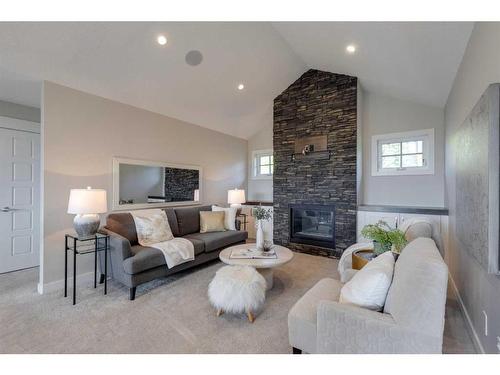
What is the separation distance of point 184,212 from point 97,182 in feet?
4.33

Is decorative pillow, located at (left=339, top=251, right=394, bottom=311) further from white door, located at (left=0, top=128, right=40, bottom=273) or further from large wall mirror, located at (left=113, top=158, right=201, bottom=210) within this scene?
white door, located at (left=0, top=128, right=40, bottom=273)

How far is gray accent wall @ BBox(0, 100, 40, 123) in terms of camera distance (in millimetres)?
3307

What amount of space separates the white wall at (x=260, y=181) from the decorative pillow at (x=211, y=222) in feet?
5.94

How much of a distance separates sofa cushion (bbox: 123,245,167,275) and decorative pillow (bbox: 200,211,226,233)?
47.0 inches

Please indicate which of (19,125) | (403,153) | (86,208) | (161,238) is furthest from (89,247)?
(403,153)

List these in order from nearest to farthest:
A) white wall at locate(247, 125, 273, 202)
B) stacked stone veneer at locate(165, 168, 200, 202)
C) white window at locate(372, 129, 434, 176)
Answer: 1. white window at locate(372, 129, 434, 176)
2. stacked stone veneer at locate(165, 168, 200, 202)
3. white wall at locate(247, 125, 273, 202)

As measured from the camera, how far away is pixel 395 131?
4145 millimetres

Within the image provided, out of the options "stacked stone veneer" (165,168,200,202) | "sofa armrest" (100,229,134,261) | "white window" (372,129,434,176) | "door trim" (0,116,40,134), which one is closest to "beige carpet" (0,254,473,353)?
"sofa armrest" (100,229,134,261)

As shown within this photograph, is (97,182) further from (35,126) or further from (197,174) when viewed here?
(197,174)

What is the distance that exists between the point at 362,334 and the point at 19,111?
4791 mm

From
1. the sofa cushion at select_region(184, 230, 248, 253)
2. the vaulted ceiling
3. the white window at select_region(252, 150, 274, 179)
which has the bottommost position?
the sofa cushion at select_region(184, 230, 248, 253)

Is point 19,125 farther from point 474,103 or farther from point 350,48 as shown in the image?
point 474,103

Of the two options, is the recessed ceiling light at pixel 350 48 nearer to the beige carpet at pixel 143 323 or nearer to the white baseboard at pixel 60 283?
the beige carpet at pixel 143 323

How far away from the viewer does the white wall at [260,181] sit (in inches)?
226
